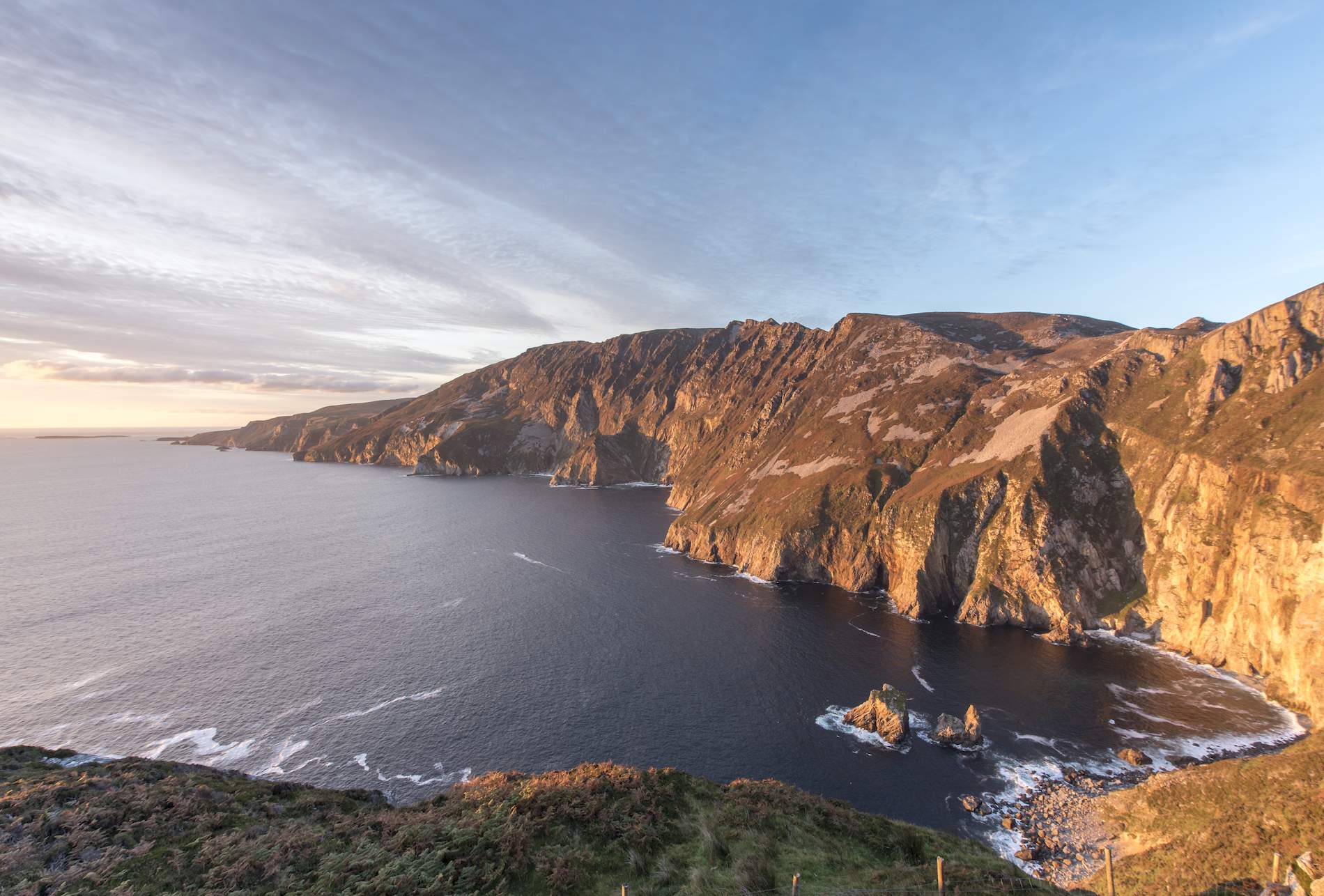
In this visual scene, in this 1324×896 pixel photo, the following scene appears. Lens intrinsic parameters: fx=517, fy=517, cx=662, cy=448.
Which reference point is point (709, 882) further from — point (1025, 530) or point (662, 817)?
point (1025, 530)

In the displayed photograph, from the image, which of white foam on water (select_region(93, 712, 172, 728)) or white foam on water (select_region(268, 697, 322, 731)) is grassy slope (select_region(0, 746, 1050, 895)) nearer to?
white foam on water (select_region(268, 697, 322, 731))

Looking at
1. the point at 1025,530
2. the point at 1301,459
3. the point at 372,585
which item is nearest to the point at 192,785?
the point at 372,585

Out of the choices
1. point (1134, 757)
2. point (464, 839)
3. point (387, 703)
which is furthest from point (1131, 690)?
point (387, 703)

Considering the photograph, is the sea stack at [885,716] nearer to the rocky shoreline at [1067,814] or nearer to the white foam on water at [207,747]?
the rocky shoreline at [1067,814]

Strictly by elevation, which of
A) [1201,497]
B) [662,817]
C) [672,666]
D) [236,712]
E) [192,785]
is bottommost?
[236,712]

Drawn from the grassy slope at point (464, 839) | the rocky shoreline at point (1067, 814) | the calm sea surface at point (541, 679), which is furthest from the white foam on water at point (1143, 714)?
the grassy slope at point (464, 839)

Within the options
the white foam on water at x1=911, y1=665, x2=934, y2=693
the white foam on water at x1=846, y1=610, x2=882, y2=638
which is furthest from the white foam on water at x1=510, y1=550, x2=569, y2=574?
the white foam on water at x1=911, y1=665, x2=934, y2=693
